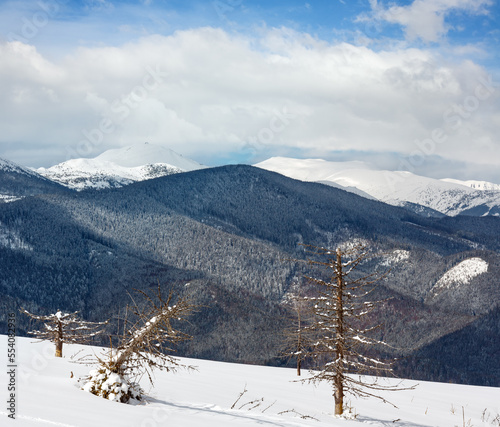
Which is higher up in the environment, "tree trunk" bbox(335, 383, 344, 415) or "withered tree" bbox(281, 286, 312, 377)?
"withered tree" bbox(281, 286, 312, 377)

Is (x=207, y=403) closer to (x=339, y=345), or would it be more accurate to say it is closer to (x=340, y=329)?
(x=339, y=345)

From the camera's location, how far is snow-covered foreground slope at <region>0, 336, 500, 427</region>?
448 inches

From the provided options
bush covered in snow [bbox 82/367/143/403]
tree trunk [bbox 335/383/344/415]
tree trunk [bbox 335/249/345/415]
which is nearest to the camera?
bush covered in snow [bbox 82/367/143/403]

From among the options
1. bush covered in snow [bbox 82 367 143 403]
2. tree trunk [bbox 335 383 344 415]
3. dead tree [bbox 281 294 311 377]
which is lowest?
tree trunk [bbox 335 383 344 415]

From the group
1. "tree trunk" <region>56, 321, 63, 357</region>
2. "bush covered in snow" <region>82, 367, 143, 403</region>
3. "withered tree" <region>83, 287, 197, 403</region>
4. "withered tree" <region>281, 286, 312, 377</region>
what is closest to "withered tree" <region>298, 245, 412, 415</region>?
"withered tree" <region>281, 286, 312, 377</region>

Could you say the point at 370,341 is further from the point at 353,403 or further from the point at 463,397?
the point at 463,397

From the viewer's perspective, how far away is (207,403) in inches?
637

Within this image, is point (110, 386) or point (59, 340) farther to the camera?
point (59, 340)

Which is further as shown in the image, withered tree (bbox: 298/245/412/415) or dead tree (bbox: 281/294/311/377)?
dead tree (bbox: 281/294/311/377)

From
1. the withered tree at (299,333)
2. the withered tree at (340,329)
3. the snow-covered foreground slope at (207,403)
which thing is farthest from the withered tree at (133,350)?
the withered tree at (340,329)

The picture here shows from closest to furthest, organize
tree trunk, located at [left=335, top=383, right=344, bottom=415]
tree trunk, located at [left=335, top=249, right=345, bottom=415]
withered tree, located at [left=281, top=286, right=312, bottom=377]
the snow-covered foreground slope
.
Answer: the snow-covered foreground slope, tree trunk, located at [left=335, top=383, right=344, bottom=415], tree trunk, located at [left=335, top=249, right=345, bottom=415], withered tree, located at [left=281, top=286, right=312, bottom=377]

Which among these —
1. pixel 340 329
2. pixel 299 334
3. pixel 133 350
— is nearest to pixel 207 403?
pixel 133 350

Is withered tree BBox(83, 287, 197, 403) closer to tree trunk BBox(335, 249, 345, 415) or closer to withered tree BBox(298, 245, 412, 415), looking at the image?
withered tree BBox(298, 245, 412, 415)

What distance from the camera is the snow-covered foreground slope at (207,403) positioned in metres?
11.4
